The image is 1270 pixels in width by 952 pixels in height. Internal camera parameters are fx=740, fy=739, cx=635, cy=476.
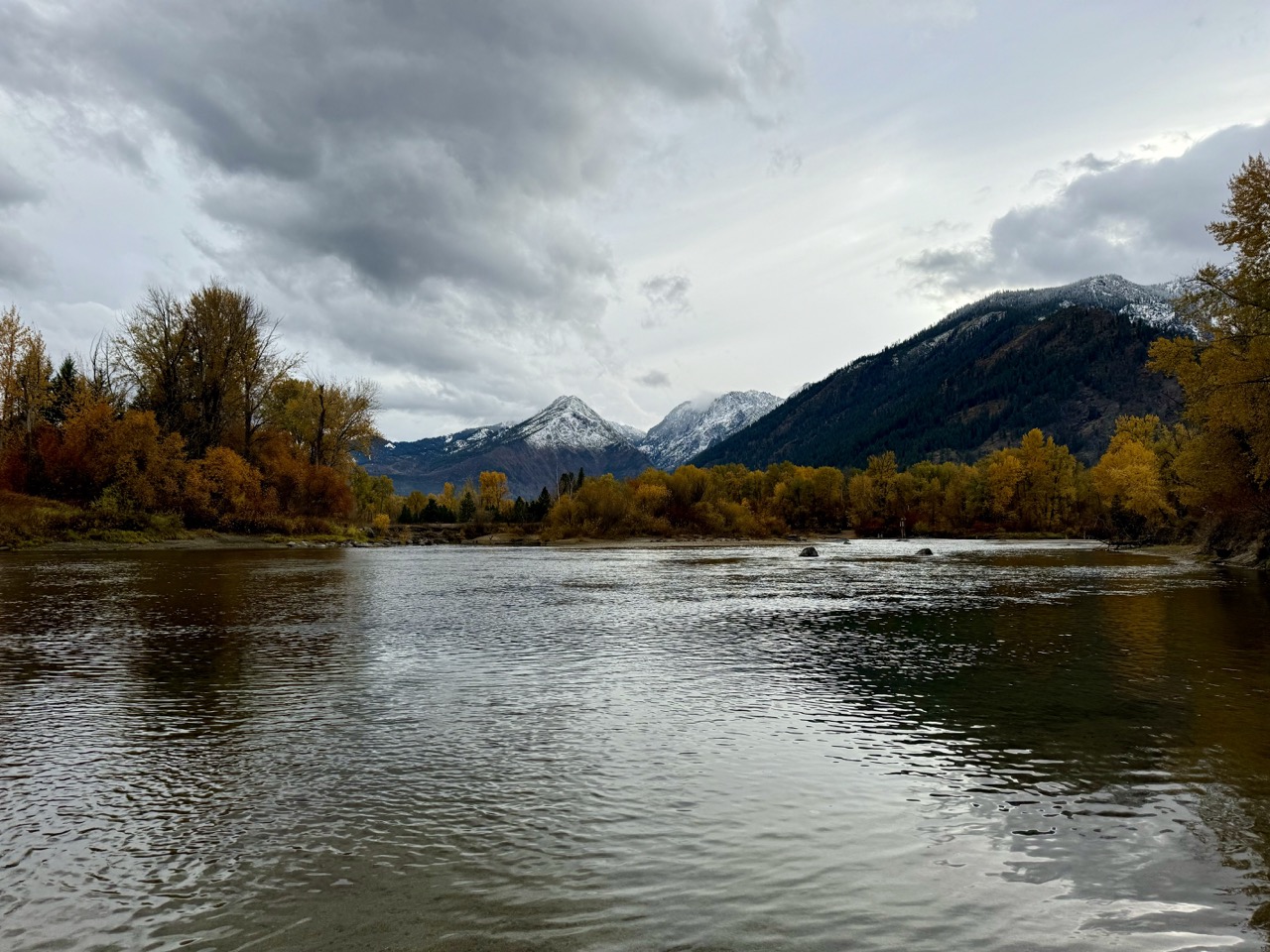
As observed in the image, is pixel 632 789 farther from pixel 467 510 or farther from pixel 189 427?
pixel 467 510

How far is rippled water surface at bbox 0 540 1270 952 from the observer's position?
596cm

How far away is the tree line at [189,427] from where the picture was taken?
2763 inches

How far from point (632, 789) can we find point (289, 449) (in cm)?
9251

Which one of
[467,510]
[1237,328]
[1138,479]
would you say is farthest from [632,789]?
[467,510]

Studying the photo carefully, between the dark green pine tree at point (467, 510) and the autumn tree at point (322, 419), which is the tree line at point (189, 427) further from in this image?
the dark green pine tree at point (467, 510)

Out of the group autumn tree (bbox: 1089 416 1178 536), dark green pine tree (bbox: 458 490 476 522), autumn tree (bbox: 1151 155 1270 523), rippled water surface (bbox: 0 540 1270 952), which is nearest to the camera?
rippled water surface (bbox: 0 540 1270 952)

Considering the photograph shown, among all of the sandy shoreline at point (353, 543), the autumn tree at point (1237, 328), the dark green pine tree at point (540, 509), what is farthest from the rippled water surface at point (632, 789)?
the dark green pine tree at point (540, 509)

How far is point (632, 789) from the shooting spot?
9148 millimetres

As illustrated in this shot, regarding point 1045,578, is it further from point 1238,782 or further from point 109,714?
point 109,714

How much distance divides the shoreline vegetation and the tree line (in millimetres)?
166

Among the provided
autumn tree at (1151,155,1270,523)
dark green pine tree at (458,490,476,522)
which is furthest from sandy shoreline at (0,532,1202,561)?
dark green pine tree at (458,490,476,522)

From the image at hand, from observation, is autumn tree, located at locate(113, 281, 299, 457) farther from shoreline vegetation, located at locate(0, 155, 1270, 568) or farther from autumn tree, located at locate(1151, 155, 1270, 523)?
autumn tree, located at locate(1151, 155, 1270, 523)

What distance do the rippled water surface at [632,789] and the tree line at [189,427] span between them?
58.8 metres

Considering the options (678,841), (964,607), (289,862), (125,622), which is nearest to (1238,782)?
(678,841)
